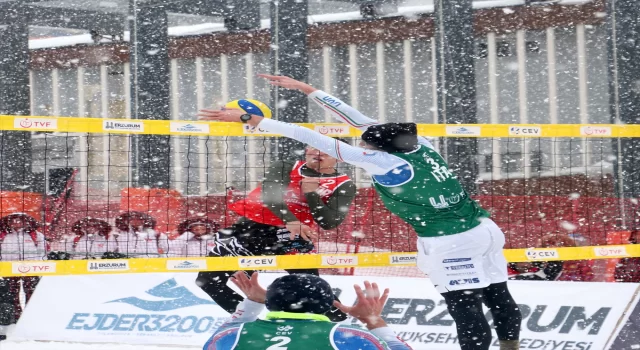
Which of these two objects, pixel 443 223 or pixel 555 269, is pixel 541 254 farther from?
pixel 443 223

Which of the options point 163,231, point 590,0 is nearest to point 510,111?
point 590,0

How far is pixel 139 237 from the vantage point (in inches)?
326

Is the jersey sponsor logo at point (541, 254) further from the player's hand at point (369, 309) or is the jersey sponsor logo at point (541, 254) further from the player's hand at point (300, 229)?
the player's hand at point (369, 309)

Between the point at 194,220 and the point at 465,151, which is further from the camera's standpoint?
the point at 465,151

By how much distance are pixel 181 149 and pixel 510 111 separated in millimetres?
6709

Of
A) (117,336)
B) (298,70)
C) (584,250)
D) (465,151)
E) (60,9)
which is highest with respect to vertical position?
(60,9)

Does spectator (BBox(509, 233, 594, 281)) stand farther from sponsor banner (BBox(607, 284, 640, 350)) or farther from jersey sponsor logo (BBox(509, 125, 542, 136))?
jersey sponsor logo (BBox(509, 125, 542, 136))

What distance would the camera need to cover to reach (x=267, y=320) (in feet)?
9.11

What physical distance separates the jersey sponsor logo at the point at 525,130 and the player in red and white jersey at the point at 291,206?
4.51 feet

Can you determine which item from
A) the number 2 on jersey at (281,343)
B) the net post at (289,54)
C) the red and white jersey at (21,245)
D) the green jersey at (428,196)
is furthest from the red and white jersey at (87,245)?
→ the number 2 on jersey at (281,343)

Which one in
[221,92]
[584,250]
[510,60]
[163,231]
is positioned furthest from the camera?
[221,92]

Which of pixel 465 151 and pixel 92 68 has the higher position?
pixel 92 68

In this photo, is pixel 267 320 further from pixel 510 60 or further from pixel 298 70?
pixel 510 60

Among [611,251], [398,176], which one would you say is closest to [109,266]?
[398,176]
